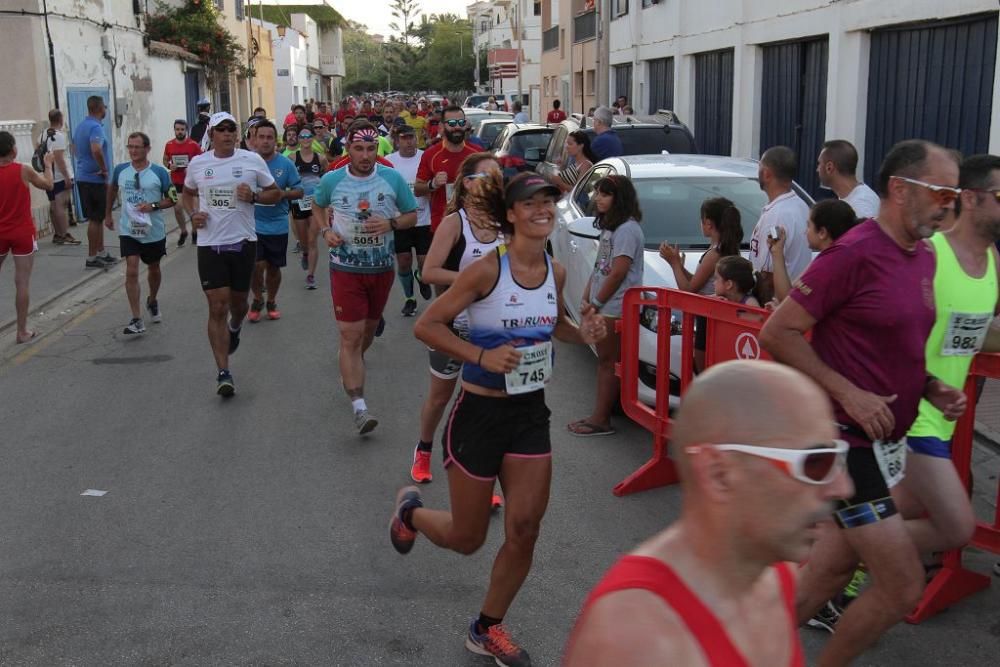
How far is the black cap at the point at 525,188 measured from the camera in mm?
4160

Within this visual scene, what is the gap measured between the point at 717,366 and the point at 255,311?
31.4ft

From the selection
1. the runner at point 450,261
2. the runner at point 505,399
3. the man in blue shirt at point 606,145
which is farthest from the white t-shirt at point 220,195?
the man in blue shirt at point 606,145

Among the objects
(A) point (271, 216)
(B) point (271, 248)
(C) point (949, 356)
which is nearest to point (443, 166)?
(A) point (271, 216)

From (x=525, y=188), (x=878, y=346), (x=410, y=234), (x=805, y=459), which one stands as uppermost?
(x=525, y=188)

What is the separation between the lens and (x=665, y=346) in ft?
19.9

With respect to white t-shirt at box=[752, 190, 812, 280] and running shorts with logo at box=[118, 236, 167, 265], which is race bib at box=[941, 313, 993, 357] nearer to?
white t-shirt at box=[752, 190, 812, 280]

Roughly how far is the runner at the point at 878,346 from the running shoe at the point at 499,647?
3.72 ft

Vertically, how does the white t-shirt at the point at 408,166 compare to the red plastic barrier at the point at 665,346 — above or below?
above

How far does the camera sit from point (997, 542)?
460 cm

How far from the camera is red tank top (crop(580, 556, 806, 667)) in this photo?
5.82ft

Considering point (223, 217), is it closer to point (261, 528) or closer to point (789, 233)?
point (261, 528)

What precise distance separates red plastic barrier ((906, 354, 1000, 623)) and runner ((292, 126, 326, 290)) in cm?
905

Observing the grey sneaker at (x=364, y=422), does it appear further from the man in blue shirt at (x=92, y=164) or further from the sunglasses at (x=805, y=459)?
the man in blue shirt at (x=92, y=164)

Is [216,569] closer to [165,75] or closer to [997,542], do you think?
[997,542]
